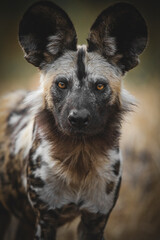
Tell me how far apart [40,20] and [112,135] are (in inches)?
25.4

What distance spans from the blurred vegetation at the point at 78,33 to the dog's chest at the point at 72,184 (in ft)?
4.34

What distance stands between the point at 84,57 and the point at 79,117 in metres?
0.35

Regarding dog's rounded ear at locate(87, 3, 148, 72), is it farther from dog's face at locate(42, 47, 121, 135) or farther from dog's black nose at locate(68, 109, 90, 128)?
dog's black nose at locate(68, 109, 90, 128)

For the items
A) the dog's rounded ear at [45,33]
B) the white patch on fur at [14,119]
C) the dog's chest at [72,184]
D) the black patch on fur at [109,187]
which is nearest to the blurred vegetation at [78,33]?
the white patch on fur at [14,119]

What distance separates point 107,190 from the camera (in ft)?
6.18

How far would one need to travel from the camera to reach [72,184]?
1859 mm

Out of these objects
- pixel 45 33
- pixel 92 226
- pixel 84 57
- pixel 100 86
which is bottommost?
pixel 92 226

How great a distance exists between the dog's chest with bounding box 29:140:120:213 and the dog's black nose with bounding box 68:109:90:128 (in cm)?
30

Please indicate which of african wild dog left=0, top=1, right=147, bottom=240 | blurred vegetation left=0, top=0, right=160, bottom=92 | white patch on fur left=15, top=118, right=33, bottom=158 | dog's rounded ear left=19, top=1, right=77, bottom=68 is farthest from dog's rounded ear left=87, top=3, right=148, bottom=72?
blurred vegetation left=0, top=0, right=160, bottom=92

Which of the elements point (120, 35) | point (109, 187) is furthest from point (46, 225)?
point (120, 35)

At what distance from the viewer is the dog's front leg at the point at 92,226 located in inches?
74.6

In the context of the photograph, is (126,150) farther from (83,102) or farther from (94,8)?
(83,102)

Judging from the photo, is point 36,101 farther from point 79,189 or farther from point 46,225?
point 46,225

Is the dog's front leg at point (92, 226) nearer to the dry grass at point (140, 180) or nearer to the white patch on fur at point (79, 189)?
the white patch on fur at point (79, 189)
